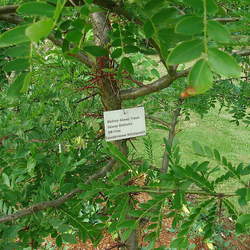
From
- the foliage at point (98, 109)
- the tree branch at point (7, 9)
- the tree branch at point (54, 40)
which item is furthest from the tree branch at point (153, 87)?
the tree branch at point (7, 9)

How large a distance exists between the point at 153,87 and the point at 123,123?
0.19m

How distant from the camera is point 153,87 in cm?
102

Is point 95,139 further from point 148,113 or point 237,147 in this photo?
point 237,147

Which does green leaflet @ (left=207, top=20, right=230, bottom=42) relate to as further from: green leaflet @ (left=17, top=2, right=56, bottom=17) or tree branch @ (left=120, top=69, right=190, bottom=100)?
tree branch @ (left=120, top=69, right=190, bottom=100)

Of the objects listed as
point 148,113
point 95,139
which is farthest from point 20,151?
point 148,113

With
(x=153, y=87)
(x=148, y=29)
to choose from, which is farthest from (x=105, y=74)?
(x=148, y=29)

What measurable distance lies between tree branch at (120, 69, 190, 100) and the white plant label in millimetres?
65

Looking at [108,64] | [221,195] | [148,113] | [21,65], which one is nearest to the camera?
[21,65]

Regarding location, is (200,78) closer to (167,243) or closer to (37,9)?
(37,9)

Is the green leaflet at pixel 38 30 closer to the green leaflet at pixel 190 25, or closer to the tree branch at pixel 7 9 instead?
the green leaflet at pixel 190 25

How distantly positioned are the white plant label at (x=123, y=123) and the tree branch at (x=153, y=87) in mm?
65

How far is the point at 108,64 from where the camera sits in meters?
1.06

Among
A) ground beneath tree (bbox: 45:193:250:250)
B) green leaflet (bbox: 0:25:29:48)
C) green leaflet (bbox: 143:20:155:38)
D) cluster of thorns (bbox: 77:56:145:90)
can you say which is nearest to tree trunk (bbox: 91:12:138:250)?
cluster of thorns (bbox: 77:56:145:90)

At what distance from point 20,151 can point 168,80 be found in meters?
0.46
